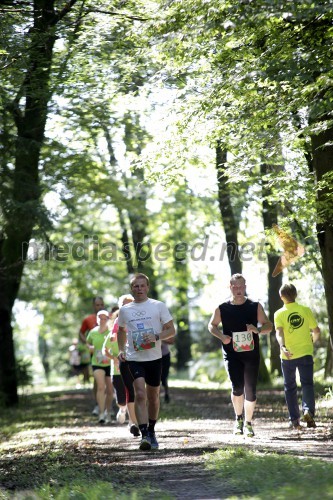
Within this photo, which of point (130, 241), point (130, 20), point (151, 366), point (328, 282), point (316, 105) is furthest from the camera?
point (130, 241)

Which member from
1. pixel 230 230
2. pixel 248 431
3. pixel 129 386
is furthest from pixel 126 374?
pixel 230 230

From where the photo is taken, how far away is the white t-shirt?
11984 mm

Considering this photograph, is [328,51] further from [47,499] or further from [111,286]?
[111,286]

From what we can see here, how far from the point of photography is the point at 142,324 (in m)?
12.0

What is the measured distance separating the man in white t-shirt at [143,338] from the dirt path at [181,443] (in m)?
0.54

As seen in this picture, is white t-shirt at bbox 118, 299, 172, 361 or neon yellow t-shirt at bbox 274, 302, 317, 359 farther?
neon yellow t-shirt at bbox 274, 302, 317, 359

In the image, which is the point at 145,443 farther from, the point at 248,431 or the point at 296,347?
the point at 296,347

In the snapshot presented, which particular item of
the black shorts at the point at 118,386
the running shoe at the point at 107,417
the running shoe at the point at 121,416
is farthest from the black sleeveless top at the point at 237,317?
the running shoe at the point at 107,417

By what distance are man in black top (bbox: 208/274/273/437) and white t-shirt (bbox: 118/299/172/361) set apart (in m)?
0.96

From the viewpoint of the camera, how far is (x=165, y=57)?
15.0m

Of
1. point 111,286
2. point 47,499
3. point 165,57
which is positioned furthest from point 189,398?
point 111,286

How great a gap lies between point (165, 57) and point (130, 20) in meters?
2.92

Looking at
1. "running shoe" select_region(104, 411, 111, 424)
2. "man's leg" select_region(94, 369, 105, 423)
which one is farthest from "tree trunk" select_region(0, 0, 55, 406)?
"running shoe" select_region(104, 411, 111, 424)

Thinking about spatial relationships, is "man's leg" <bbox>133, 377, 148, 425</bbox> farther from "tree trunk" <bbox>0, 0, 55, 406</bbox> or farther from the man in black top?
"tree trunk" <bbox>0, 0, 55, 406</bbox>
